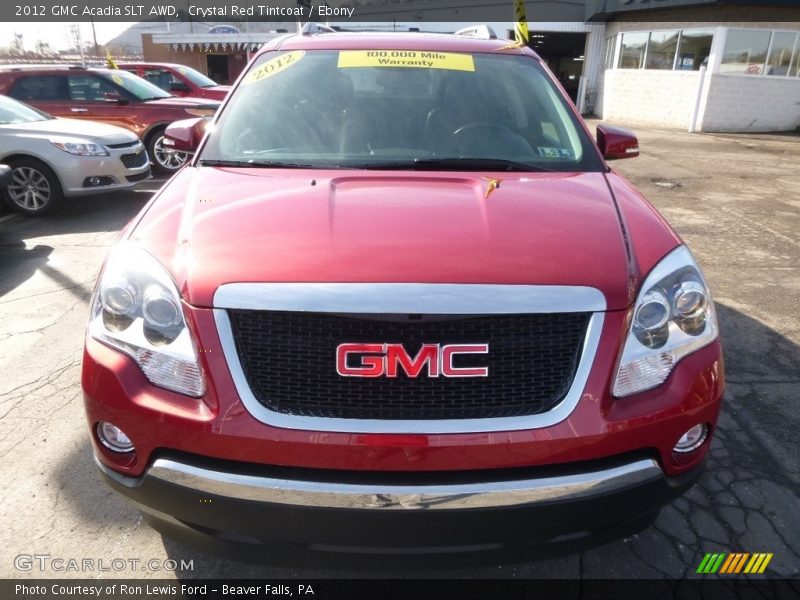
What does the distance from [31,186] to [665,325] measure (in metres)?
7.53

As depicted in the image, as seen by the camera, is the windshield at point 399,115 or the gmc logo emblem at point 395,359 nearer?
the gmc logo emblem at point 395,359

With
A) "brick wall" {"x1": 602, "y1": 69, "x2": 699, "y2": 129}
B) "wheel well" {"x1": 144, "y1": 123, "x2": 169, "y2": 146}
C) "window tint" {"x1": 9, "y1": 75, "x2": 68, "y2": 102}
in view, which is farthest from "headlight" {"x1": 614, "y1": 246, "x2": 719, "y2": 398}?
"brick wall" {"x1": 602, "y1": 69, "x2": 699, "y2": 129}

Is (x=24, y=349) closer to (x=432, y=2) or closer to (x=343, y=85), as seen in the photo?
(x=343, y=85)

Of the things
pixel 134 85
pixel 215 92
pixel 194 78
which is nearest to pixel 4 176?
pixel 134 85

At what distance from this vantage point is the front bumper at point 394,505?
5.23 ft

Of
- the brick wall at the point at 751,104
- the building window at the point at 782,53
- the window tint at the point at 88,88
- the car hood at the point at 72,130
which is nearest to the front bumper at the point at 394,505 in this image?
the car hood at the point at 72,130

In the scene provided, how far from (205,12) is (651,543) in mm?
40017

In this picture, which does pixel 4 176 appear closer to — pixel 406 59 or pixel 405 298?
pixel 406 59

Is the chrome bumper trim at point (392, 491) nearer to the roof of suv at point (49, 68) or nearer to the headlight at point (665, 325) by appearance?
the headlight at point (665, 325)

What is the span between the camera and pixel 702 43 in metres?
17.4

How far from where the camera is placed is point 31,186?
7078 millimetres

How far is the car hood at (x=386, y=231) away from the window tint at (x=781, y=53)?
18.6 metres

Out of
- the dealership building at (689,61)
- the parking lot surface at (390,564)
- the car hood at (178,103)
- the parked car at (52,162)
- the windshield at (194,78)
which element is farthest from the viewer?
the dealership building at (689,61)

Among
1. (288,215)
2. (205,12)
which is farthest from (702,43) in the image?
(205,12)
